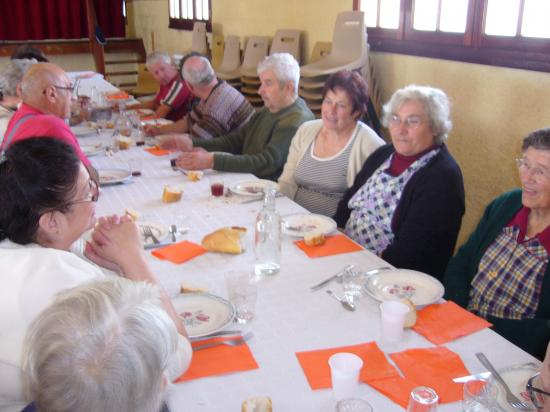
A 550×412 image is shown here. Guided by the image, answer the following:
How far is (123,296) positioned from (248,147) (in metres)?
2.69

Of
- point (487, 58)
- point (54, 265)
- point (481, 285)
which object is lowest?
point (481, 285)

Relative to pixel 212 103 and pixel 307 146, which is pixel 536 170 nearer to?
pixel 307 146

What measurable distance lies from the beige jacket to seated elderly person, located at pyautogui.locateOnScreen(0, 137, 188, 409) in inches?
54.9

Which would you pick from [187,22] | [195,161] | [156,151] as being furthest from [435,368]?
[187,22]

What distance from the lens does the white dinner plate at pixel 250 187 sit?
2.53m

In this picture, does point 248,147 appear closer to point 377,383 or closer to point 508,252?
point 508,252

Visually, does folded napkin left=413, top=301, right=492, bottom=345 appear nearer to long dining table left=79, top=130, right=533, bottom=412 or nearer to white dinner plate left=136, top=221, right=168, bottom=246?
long dining table left=79, top=130, right=533, bottom=412

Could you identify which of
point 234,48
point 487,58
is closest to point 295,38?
point 234,48

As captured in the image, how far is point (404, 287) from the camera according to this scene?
1626 millimetres

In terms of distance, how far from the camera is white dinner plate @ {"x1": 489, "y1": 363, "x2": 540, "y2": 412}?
3.71 feet

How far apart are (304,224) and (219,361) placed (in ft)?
3.12

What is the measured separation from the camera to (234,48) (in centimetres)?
619

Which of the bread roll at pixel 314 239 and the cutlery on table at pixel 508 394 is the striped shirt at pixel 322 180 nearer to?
the bread roll at pixel 314 239

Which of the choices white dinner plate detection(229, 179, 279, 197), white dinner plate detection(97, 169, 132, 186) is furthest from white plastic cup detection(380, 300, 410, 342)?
white dinner plate detection(97, 169, 132, 186)
